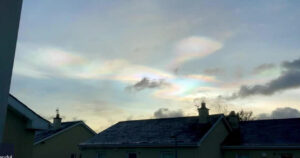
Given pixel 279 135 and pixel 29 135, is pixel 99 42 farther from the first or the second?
pixel 279 135

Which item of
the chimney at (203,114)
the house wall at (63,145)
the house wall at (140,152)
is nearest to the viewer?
the house wall at (140,152)

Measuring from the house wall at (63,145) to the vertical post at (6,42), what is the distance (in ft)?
92.4

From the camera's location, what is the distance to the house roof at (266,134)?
21.1 metres

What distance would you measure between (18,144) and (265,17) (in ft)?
44.2

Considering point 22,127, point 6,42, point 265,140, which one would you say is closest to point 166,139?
point 265,140

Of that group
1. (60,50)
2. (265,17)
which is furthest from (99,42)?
(265,17)

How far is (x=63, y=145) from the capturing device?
3078 cm

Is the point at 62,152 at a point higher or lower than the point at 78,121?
lower

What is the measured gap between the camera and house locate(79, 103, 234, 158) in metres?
22.7

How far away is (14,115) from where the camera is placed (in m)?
7.95

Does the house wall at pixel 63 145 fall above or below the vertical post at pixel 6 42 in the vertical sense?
below

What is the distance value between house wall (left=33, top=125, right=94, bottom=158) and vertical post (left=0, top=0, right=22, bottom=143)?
28.2 meters

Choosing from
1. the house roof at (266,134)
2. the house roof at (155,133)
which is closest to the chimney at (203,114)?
the house roof at (155,133)

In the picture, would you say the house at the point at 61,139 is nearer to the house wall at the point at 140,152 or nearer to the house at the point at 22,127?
the house wall at the point at 140,152
